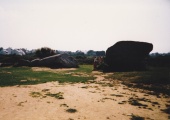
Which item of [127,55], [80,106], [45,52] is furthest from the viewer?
[45,52]

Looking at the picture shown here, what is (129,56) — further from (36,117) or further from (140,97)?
(36,117)

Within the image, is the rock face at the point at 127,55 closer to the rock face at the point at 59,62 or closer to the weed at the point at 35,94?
the rock face at the point at 59,62

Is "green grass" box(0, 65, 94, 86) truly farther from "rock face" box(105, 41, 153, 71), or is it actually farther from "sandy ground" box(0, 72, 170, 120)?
"rock face" box(105, 41, 153, 71)

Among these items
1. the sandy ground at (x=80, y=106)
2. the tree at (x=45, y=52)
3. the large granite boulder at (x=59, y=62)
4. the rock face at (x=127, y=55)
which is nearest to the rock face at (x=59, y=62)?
the large granite boulder at (x=59, y=62)

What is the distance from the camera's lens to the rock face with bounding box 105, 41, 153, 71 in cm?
2856

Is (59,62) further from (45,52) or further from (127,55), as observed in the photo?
(45,52)

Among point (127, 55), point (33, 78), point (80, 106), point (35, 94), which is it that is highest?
point (127, 55)

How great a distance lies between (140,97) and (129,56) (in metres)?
17.3

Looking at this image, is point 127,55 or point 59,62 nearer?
point 127,55

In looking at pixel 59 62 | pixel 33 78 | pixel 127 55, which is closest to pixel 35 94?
pixel 33 78

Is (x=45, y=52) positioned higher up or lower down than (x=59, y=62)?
higher up

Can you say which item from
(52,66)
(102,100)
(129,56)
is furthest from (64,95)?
(52,66)

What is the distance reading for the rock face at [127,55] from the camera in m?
28.6

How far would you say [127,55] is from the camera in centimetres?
2906
